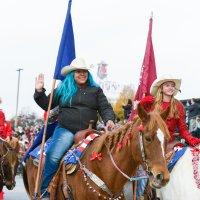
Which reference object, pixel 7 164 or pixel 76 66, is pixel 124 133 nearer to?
pixel 76 66

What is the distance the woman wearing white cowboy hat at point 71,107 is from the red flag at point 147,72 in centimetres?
200

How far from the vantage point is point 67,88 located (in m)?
8.55

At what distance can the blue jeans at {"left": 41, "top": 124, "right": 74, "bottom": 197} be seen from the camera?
8.18 meters

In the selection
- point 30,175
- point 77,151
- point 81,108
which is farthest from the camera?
point 30,175

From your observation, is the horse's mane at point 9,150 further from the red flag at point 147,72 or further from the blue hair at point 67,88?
the blue hair at point 67,88

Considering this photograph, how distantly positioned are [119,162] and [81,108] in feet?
4.97

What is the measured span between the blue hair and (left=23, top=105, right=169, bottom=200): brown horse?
3.32 ft

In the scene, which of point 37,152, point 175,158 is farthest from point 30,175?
point 175,158

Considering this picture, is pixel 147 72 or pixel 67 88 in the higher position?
pixel 147 72

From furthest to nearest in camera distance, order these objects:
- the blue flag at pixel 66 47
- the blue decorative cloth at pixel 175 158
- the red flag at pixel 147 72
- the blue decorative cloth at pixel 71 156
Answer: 1. the red flag at pixel 147 72
2. the blue flag at pixel 66 47
3. the blue decorative cloth at pixel 175 158
4. the blue decorative cloth at pixel 71 156

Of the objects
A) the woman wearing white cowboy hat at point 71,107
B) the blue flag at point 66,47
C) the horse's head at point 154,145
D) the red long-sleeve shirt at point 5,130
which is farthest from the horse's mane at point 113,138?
the red long-sleeve shirt at point 5,130

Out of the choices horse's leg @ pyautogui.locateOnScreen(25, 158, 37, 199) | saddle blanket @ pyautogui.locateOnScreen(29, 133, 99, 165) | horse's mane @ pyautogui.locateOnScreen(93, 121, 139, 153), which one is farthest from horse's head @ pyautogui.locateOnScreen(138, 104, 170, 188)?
horse's leg @ pyautogui.locateOnScreen(25, 158, 37, 199)

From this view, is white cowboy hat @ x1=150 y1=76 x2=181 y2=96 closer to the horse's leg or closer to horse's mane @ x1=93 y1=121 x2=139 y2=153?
horse's mane @ x1=93 y1=121 x2=139 y2=153

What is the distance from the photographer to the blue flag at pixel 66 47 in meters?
9.25
